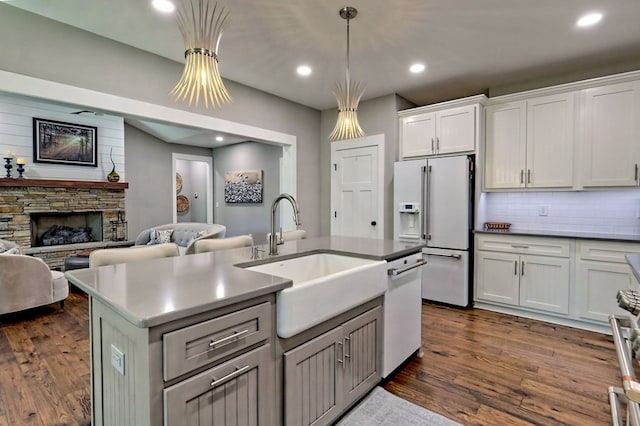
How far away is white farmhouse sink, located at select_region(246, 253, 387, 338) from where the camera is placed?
1396mm

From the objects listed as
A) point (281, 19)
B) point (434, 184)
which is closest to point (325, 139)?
point (434, 184)

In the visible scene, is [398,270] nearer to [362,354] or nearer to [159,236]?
[362,354]

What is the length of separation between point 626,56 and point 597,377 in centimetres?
304

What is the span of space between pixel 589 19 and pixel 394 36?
148cm

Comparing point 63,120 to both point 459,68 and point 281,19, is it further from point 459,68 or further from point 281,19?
point 459,68

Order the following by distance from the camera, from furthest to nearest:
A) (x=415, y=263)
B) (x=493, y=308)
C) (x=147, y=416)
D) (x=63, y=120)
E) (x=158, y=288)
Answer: (x=63, y=120) < (x=493, y=308) < (x=415, y=263) < (x=158, y=288) < (x=147, y=416)

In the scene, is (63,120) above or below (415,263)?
above

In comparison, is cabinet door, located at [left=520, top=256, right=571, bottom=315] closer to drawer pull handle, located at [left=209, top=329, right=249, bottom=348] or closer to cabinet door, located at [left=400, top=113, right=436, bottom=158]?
cabinet door, located at [left=400, top=113, right=436, bottom=158]

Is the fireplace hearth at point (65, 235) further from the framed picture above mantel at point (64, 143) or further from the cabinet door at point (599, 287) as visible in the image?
the cabinet door at point (599, 287)

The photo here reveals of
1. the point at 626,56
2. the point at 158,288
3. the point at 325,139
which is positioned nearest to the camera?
the point at 158,288

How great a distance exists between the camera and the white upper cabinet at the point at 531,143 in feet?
11.0

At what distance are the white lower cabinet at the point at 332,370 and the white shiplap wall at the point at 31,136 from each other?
5.03m

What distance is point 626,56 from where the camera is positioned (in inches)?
125

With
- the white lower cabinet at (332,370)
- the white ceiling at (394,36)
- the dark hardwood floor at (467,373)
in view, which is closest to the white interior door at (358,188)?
the white ceiling at (394,36)
